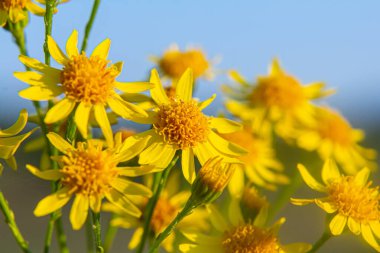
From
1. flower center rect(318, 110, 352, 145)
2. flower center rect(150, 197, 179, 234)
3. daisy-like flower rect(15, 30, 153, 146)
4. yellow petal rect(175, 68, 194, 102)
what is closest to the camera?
daisy-like flower rect(15, 30, 153, 146)

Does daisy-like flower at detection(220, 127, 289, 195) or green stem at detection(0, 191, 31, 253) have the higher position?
green stem at detection(0, 191, 31, 253)

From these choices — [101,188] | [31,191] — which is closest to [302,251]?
[101,188]

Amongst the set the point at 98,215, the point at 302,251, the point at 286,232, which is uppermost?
the point at 98,215

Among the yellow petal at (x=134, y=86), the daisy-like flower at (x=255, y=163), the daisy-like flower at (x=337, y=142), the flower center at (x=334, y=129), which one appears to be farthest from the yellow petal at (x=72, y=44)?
the flower center at (x=334, y=129)

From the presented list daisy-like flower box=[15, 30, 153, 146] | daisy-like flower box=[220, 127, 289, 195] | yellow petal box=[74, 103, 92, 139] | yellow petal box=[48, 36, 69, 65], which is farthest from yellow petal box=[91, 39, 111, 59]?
daisy-like flower box=[220, 127, 289, 195]

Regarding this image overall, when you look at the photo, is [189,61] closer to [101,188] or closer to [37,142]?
[37,142]

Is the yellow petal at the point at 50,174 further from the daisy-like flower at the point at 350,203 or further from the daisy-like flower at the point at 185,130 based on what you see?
the daisy-like flower at the point at 350,203

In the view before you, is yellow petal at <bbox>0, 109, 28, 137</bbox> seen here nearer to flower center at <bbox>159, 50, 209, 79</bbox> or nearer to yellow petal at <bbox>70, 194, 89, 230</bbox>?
yellow petal at <bbox>70, 194, 89, 230</bbox>
